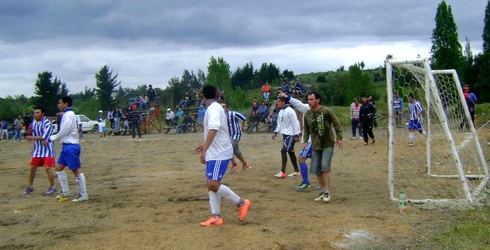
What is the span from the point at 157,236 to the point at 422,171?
725 centimetres

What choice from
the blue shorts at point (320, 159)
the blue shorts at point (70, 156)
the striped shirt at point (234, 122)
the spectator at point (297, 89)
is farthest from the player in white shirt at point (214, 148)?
the spectator at point (297, 89)

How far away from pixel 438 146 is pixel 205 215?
A: 7.89 metres

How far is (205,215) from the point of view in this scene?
8.03 meters

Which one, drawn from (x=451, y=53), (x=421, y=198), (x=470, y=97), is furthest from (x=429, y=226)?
(x=451, y=53)

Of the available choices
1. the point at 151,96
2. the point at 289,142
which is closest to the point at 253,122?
the point at 151,96

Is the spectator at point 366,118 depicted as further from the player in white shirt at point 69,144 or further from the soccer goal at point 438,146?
the player in white shirt at point 69,144

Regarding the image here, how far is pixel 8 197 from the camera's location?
422 inches

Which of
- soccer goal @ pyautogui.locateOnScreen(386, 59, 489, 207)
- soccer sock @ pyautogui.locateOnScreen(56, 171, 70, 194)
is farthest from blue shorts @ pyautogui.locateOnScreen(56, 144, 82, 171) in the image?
soccer goal @ pyautogui.locateOnScreen(386, 59, 489, 207)

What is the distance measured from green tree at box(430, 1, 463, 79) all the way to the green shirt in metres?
38.9

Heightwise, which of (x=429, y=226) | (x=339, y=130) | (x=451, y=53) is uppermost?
(x=451, y=53)

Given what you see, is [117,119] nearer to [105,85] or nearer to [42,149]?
[42,149]

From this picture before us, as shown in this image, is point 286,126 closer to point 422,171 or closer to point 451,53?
point 422,171

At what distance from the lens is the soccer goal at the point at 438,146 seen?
8.48 metres

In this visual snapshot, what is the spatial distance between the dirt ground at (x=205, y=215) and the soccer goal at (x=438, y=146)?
590 millimetres
